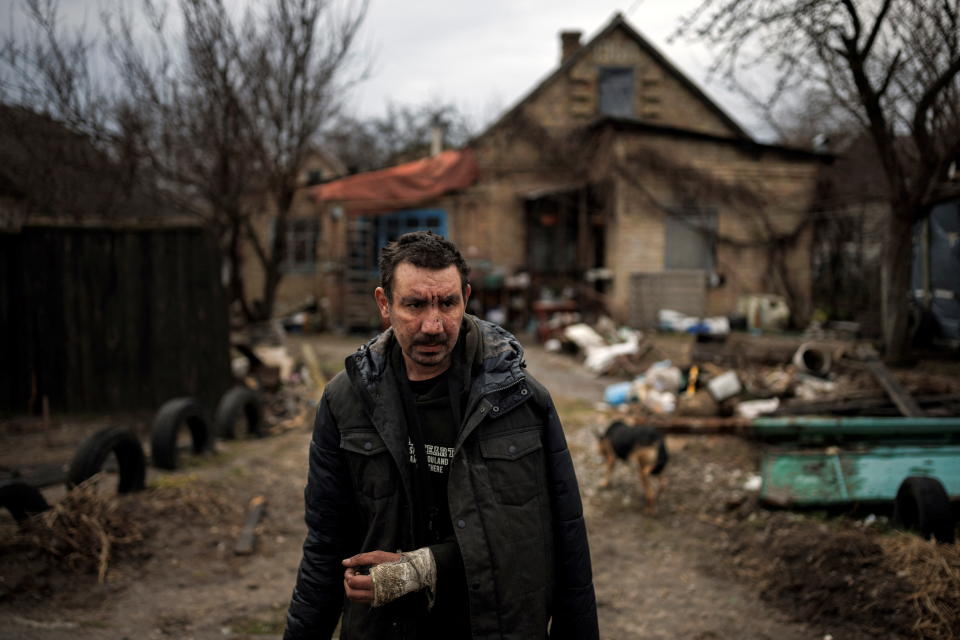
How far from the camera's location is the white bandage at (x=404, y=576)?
1.75 meters

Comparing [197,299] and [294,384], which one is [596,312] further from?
[197,299]

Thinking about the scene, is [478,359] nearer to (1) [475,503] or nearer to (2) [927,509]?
(1) [475,503]

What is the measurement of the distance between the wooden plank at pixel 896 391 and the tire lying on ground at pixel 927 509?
2506 millimetres

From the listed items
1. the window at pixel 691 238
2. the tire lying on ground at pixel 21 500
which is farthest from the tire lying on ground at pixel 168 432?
the window at pixel 691 238

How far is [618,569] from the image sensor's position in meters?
4.41

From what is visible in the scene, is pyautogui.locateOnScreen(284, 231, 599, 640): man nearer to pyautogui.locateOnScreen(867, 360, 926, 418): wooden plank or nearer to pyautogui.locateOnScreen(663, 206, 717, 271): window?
pyautogui.locateOnScreen(867, 360, 926, 418): wooden plank

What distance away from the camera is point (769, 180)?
48.4 feet

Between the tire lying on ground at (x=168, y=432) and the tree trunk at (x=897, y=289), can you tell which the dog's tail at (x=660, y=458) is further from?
the tree trunk at (x=897, y=289)

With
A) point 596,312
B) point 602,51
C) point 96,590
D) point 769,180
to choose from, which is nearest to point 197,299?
point 96,590

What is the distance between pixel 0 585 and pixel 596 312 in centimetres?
1341

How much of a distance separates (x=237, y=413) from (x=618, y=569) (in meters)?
4.53

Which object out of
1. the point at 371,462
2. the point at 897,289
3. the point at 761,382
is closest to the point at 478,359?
the point at 371,462

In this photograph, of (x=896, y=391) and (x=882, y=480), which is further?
(x=896, y=391)

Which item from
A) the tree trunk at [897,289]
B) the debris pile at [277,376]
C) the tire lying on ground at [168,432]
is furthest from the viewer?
the tree trunk at [897,289]
